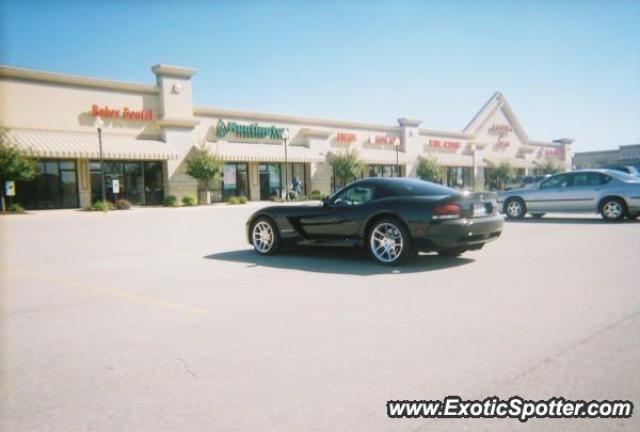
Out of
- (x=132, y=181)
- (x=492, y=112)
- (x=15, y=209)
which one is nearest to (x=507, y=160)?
(x=492, y=112)

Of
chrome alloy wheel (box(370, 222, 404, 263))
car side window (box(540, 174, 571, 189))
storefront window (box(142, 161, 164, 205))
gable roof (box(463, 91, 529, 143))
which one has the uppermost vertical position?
gable roof (box(463, 91, 529, 143))

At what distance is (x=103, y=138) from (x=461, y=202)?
25.7 metres

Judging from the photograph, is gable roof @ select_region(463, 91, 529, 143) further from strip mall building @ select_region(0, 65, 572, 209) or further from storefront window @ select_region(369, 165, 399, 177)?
strip mall building @ select_region(0, 65, 572, 209)

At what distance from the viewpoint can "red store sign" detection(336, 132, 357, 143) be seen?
40297 millimetres

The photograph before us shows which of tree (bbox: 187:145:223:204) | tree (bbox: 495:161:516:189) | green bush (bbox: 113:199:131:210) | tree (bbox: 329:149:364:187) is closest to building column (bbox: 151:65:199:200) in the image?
tree (bbox: 187:145:223:204)

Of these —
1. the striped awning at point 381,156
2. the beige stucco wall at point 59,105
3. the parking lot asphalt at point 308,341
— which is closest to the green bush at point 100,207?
the beige stucco wall at point 59,105

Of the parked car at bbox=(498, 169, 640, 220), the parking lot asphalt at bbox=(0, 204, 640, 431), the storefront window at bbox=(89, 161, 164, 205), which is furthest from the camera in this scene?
the storefront window at bbox=(89, 161, 164, 205)

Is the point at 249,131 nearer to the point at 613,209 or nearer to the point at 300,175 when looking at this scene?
the point at 300,175

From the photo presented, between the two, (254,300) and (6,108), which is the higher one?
(6,108)

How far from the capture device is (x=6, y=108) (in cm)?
2495

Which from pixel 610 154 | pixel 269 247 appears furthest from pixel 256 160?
pixel 610 154

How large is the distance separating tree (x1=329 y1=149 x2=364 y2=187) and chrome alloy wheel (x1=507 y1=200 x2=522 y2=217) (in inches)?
918

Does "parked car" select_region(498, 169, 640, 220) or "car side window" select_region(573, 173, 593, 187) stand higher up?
"car side window" select_region(573, 173, 593, 187)

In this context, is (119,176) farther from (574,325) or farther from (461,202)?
(574,325)
